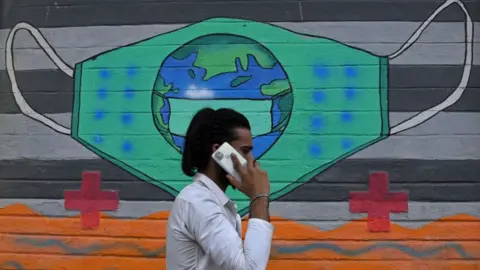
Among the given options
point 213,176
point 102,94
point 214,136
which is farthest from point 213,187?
point 102,94

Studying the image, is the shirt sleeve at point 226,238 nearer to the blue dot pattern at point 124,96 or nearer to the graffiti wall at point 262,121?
the graffiti wall at point 262,121

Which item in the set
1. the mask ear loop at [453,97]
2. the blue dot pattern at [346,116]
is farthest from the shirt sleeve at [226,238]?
the mask ear loop at [453,97]

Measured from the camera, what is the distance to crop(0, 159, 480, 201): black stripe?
416cm

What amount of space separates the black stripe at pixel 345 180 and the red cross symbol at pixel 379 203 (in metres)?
0.04

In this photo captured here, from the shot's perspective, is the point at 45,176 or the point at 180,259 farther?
the point at 45,176

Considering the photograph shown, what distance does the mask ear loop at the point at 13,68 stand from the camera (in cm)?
451

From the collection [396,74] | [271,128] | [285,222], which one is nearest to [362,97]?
[396,74]

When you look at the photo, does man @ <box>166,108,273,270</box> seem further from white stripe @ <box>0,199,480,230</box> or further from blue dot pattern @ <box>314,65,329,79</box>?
blue dot pattern @ <box>314,65,329,79</box>

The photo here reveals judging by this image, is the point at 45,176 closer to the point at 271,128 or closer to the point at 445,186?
the point at 271,128

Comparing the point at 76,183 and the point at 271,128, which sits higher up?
the point at 271,128

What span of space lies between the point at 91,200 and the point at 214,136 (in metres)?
2.55

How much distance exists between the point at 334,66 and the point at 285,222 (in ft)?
3.85

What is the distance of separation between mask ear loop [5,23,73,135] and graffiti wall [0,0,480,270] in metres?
0.01

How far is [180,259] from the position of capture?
2.03 meters
